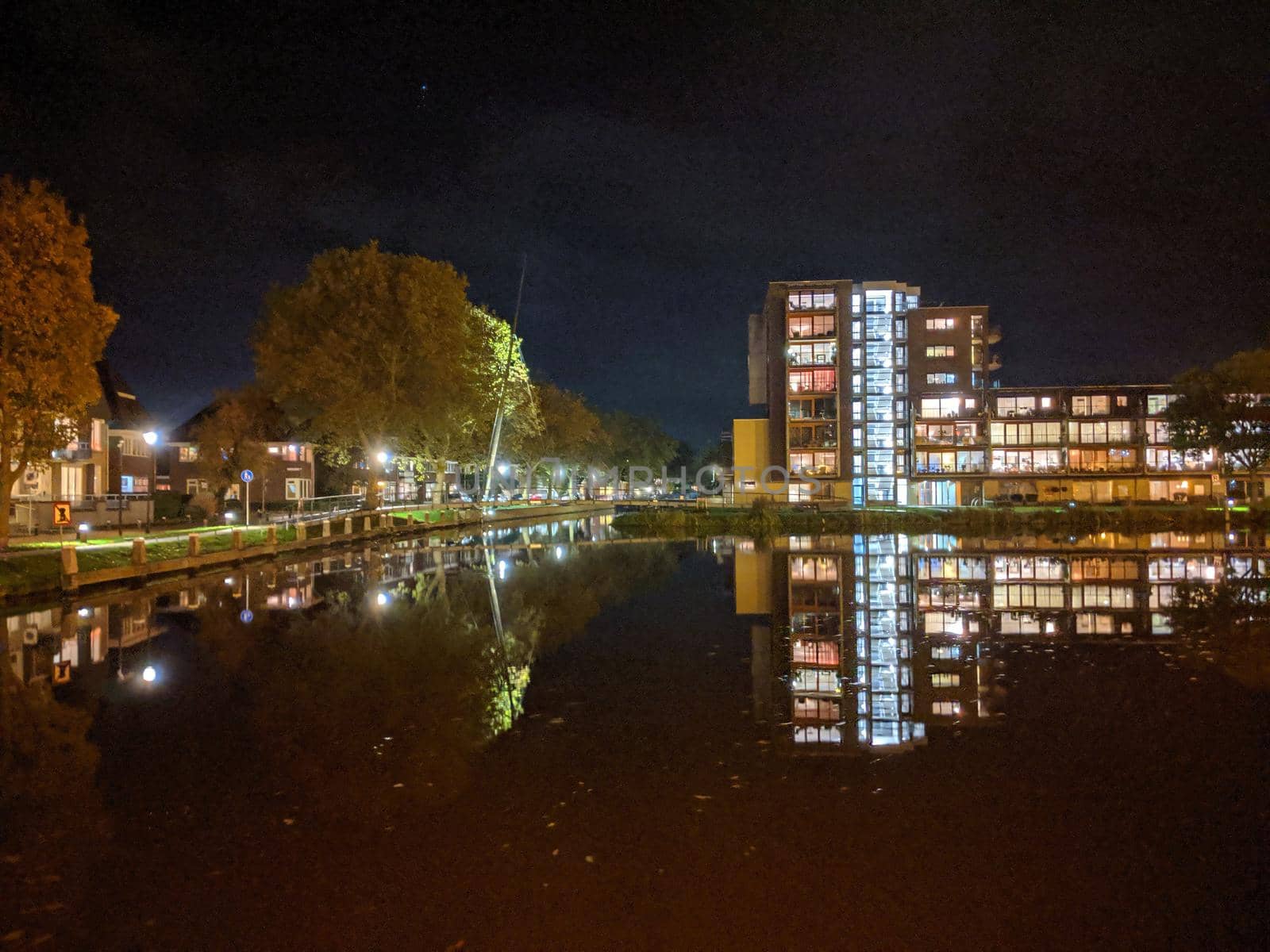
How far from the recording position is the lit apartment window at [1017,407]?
279 ft

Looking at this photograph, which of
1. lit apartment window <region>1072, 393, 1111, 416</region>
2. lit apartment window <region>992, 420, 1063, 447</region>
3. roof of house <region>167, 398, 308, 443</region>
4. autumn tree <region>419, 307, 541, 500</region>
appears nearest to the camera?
autumn tree <region>419, 307, 541, 500</region>

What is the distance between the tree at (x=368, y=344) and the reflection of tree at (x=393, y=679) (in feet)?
88.0

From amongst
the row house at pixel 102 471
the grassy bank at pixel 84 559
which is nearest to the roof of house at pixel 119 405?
the row house at pixel 102 471

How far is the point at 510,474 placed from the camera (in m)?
102

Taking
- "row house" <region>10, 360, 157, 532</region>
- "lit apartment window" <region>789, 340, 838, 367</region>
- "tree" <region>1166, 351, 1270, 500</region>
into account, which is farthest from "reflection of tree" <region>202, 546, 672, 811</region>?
"lit apartment window" <region>789, 340, 838, 367</region>

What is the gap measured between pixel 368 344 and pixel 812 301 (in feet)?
161

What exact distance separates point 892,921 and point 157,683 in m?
10.2

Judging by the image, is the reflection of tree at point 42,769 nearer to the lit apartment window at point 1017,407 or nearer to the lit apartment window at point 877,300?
the lit apartment window at point 877,300

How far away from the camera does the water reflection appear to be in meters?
9.33

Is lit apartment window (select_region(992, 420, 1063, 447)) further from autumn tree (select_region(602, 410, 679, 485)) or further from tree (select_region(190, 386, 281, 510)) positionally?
tree (select_region(190, 386, 281, 510))

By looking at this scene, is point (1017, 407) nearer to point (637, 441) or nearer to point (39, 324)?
point (637, 441)

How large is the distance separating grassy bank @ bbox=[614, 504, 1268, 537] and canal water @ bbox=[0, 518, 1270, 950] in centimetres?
3196

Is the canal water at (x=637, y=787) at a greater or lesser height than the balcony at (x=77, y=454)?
lesser

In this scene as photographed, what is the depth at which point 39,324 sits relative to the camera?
24484mm
